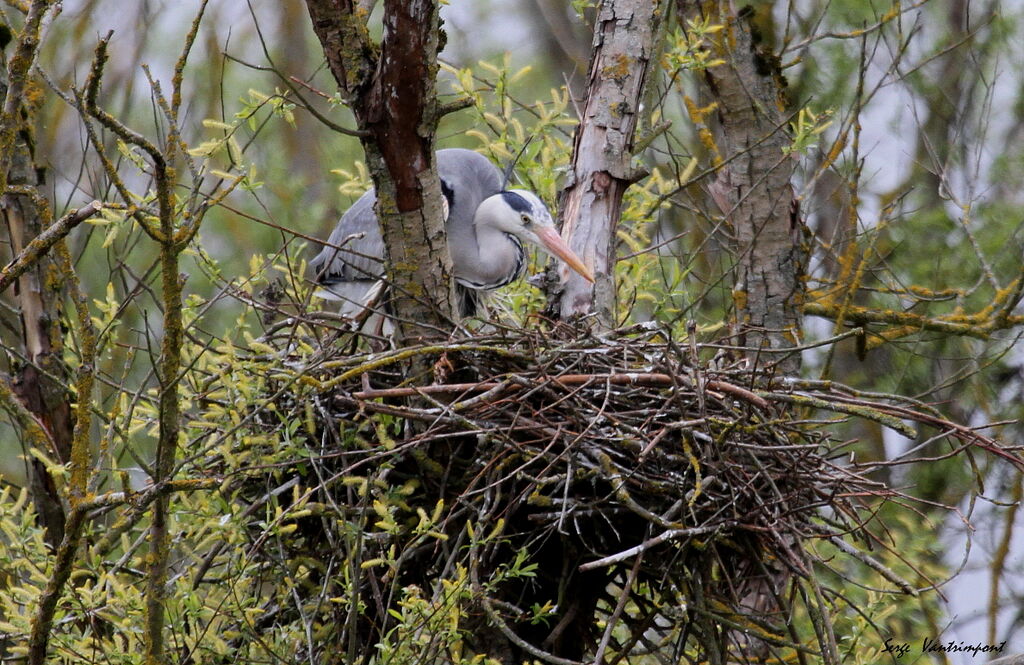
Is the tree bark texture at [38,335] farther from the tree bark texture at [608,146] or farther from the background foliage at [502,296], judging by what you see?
the tree bark texture at [608,146]

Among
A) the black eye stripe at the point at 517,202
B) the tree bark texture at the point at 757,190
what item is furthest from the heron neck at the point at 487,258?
the tree bark texture at the point at 757,190

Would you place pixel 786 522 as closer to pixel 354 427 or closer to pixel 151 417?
pixel 354 427

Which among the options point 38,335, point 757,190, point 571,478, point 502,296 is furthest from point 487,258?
point 38,335

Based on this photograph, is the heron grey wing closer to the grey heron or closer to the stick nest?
the grey heron

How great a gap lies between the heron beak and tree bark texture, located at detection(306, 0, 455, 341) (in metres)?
0.72

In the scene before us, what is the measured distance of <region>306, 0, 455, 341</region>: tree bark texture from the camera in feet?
7.36

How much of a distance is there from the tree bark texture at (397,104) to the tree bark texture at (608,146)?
784 mm

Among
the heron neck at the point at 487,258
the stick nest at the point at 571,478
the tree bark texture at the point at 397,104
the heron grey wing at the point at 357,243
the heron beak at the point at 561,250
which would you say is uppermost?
the heron grey wing at the point at 357,243

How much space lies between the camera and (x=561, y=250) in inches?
128

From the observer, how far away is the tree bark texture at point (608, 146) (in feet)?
10.7

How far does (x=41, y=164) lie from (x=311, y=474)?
169 cm

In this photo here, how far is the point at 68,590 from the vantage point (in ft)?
8.01

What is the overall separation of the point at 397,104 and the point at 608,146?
1.13m

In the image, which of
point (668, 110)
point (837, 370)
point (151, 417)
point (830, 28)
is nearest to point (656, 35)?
point (151, 417)
